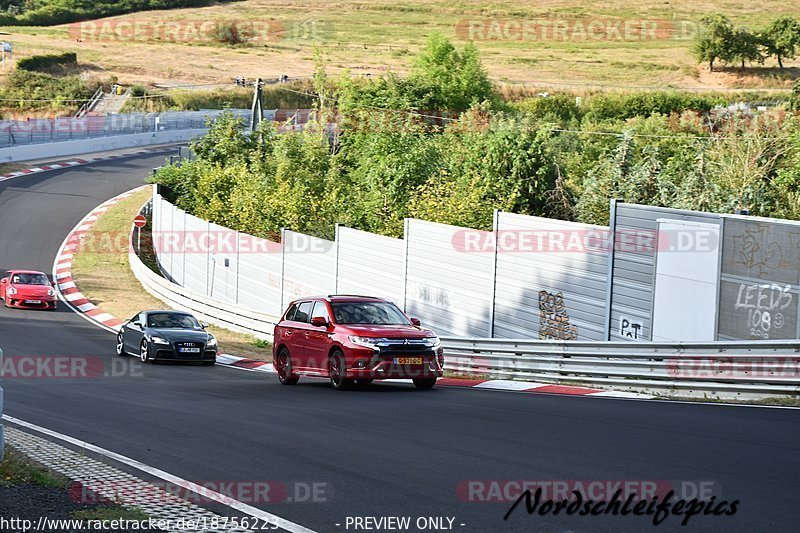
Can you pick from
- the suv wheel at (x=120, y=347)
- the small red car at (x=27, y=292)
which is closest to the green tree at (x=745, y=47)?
the small red car at (x=27, y=292)

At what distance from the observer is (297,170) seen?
44.6 m

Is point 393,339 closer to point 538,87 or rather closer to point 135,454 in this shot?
Result: point 135,454

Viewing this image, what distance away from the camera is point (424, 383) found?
18.9 m

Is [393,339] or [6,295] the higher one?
[393,339]

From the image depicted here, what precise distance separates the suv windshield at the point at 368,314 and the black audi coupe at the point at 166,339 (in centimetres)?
805

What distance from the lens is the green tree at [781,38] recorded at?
11206cm

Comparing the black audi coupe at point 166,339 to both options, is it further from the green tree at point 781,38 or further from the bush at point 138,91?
the green tree at point 781,38

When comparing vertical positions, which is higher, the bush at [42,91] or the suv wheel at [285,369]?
the bush at [42,91]

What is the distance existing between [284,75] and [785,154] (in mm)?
80028

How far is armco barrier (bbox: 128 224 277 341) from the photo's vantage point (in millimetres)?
31094

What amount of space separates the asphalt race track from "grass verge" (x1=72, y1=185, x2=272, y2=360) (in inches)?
417

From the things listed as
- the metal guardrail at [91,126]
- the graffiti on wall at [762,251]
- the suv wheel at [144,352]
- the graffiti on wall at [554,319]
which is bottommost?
the suv wheel at [144,352]

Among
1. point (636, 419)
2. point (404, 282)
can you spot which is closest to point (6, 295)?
point (404, 282)

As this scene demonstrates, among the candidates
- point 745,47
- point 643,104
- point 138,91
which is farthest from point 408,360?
point 745,47
